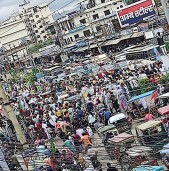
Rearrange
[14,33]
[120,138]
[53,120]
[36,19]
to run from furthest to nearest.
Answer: [14,33] → [36,19] → [53,120] → [120,138]

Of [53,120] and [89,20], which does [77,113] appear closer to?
[53,120]

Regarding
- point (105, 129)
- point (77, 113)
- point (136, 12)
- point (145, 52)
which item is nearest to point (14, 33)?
point (136, 12)

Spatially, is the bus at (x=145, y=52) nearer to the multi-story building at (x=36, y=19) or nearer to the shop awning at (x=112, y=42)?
the shop awning at (x=112, y=42)

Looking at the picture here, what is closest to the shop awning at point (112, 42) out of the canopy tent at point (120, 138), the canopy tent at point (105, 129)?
the canopy tent at point (105, 129)

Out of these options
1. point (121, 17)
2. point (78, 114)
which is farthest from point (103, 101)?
point (121, 17)

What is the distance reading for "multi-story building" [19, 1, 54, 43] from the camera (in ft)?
296

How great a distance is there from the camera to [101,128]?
47.1 feet

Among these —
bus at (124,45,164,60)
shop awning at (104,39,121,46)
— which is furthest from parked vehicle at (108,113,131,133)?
shop awning at (104,39,121,46)

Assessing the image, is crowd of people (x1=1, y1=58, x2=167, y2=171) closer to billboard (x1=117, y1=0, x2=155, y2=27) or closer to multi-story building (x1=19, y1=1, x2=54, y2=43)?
billboard (x1=117, y1=0, x2=155, y2=27)

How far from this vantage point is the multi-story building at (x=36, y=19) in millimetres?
90125

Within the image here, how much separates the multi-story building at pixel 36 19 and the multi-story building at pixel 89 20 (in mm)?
19943

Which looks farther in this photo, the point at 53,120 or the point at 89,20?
the point at 89,20

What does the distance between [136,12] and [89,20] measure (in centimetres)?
1506

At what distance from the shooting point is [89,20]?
54188mm
